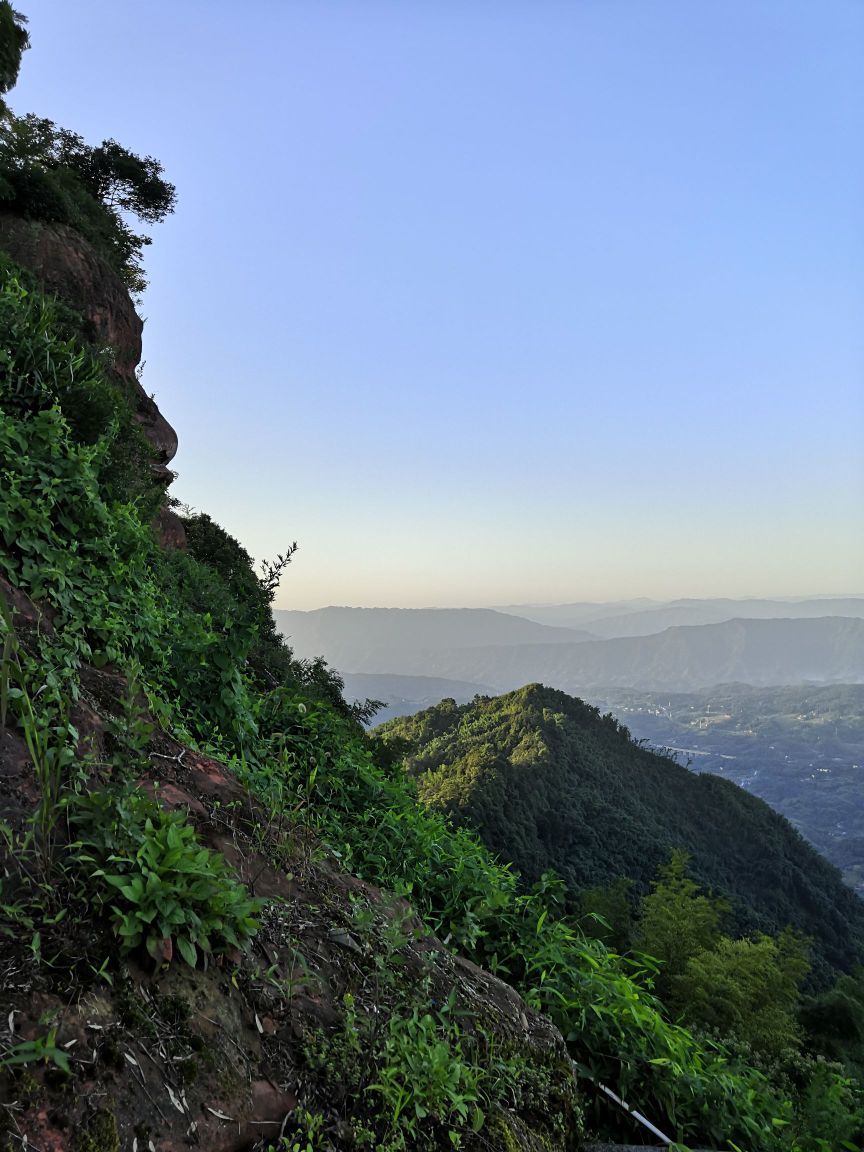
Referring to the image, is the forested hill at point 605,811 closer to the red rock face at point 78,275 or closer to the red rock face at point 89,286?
the red rock face at point 89,286

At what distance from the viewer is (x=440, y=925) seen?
330cm

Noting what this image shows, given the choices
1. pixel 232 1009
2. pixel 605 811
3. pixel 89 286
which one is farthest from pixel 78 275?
pixel 605 811

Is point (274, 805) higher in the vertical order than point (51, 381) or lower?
lower

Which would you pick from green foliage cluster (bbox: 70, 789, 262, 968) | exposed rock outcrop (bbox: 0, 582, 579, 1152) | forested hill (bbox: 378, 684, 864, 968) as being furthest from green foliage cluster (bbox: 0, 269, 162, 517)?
forested hill (bbox: 378, 684, 864, 968)

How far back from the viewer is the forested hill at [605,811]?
48.6 meters

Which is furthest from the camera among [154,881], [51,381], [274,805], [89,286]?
[89,286]

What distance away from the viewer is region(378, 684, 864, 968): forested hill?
48625 millimetres

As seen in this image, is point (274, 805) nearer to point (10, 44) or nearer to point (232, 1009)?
point (232, 1009)

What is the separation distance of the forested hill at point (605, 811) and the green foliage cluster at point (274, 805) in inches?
1553

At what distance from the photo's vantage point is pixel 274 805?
115 inches

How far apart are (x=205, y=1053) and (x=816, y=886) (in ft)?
269

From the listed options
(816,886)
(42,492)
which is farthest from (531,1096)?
(816,886)

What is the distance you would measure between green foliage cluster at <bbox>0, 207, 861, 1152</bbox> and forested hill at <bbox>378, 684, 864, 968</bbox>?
129 feet

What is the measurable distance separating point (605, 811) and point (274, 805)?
6085 cm
